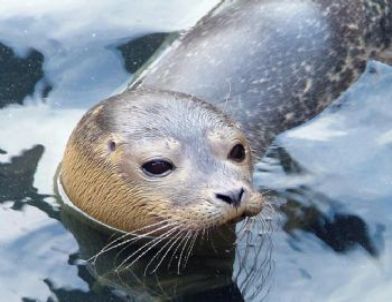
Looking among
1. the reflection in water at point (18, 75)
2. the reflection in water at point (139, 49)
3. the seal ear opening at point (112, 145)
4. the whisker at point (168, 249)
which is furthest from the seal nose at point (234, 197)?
A: the reflection in water at point (139, 49)

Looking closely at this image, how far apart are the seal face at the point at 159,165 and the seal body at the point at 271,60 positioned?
27.5 inches

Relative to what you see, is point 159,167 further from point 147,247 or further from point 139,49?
point 139,49

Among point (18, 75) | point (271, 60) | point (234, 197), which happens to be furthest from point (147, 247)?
point (18, 75)

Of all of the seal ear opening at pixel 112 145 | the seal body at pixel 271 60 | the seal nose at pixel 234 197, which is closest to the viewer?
the seal nose at pixel 234 197

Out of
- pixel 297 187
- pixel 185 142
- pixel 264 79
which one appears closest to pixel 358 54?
pixel 264 79

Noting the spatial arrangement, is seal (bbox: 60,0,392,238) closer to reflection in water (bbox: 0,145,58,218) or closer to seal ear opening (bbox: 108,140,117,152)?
seal ear opening (bbox: 108,140,117,152)

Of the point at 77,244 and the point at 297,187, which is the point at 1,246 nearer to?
the point at 77,244

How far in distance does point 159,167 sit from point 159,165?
0.04ft

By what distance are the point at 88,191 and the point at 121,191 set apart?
1.15ft

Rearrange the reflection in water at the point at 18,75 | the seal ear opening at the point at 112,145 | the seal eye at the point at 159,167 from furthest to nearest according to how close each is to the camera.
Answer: the reflection in water at the point at 18,75, the seal ear opening at the point at 112,145, the seal eye at the point at 159,167

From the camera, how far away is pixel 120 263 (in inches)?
309

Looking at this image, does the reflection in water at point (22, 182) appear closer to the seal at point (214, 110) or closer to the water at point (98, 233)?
the water at point (98, 233)

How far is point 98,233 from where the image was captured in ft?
26.6

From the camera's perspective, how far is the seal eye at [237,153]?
7.70 m
